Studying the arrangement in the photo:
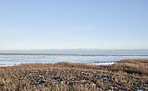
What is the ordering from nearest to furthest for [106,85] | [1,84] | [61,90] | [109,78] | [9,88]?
[61,90], [9,88], [106,85], [1,84], [109,78]

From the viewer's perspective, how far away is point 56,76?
8.74m

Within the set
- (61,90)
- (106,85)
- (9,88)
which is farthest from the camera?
(106,85)

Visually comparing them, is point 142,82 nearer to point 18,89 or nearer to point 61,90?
point 61,90

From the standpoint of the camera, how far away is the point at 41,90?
253 inches

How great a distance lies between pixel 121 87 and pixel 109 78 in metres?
1.41

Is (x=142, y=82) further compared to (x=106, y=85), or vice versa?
(x=142, y=82)

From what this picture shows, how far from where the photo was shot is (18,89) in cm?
727

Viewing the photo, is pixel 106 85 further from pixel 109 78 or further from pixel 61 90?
pixel 61 90

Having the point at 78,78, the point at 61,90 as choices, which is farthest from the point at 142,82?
the point at 61,90

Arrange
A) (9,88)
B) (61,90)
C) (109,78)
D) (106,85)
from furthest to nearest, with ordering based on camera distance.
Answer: (109,78) < (106,85) < (9,88) < (61,90)

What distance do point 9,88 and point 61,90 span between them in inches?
101

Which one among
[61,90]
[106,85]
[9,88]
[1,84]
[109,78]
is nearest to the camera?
[61,90]

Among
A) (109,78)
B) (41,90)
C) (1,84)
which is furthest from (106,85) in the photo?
(1,84)

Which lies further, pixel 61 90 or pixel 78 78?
pixel 78 78
